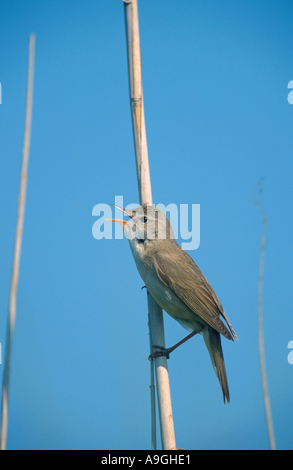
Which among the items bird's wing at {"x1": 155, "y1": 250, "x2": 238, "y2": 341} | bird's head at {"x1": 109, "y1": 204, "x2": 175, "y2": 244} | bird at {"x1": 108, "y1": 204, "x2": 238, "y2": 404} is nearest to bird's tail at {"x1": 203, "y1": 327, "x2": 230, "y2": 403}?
bird at {"x1": 108, "y1": 204, "x2": 238, "y2": 404}

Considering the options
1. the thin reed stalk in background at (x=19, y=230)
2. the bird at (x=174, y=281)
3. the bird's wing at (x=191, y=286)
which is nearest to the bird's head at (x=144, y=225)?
the bird at (x=174, y=281)

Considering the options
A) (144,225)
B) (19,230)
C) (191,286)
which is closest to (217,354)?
(191,286)

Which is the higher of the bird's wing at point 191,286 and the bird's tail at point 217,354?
the bird's wing at point 191,286

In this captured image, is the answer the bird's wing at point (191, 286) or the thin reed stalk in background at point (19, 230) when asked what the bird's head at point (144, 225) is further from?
the thin reed stalk in background at point (19, 230)

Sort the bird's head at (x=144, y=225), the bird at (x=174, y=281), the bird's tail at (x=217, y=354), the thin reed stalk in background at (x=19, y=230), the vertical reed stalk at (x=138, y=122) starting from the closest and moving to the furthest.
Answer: the thin reed stalk in background at (x=19, y=230)
the vertical reed stalk at (x=138, y=122)
the bird's tail at (x=217, y=354)
the bird at (x=174, y=281)
the bird's head at (x=144, y=225)

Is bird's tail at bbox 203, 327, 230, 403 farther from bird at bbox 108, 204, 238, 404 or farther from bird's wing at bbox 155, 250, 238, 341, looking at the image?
bird's wing at bbox 155, 250, 238, 341

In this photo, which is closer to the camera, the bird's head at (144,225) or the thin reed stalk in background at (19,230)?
the thin reed stalk in background at (19,230)

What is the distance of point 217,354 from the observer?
2662 mm

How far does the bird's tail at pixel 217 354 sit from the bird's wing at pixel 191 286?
0.43ft

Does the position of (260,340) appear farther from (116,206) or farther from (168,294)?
(116,206)

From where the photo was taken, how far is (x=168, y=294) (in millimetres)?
2637

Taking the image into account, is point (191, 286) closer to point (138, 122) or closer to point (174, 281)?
point (174, 281)

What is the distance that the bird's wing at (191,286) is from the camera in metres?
2.65
